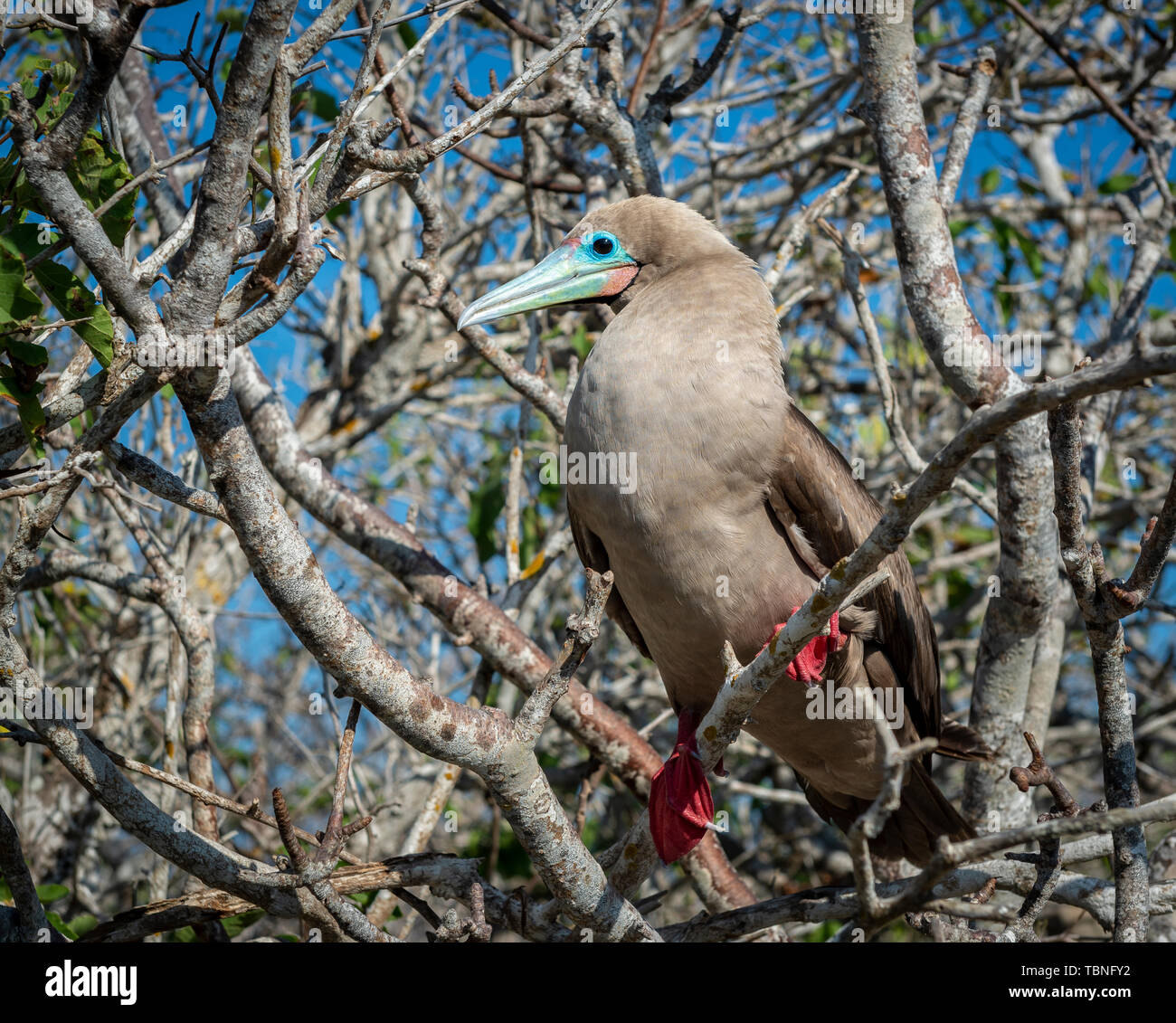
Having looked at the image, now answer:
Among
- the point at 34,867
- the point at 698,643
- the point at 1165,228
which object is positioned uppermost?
the point at 1165,228

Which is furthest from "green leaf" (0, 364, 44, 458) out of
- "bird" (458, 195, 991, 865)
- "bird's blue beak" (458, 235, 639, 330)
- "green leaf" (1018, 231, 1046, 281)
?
"green leaf" (1018, 231, 1046, 281)

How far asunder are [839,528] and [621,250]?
134cm

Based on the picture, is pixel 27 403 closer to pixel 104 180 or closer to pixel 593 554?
pixel 104 180

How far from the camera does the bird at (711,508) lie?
3.35 m

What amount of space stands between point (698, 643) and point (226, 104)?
222 centimetres

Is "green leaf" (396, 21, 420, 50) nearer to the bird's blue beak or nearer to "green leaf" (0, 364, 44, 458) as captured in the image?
the bird's blue beak

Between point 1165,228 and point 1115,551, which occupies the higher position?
point 1165,228

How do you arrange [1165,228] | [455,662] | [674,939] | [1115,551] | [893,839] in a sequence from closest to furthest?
[674,939] < [893,839] < [1165,228] < [1115,551] < [455,662]

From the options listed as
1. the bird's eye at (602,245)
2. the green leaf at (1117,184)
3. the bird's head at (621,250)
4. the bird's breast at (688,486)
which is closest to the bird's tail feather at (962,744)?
the bird's breast at (688,486)

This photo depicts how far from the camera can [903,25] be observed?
3639 mm

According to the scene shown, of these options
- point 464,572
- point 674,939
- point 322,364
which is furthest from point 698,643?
point 322,364

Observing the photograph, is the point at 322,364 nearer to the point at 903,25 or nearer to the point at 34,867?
the point at 34,867

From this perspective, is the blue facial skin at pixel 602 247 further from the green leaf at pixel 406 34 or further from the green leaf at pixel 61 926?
the green leaf at pixel 61 926

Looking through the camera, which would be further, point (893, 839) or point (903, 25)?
point (893, 839)
